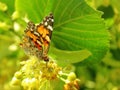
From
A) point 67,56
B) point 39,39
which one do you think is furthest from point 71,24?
point 39,39

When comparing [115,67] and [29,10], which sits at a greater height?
[29,10]

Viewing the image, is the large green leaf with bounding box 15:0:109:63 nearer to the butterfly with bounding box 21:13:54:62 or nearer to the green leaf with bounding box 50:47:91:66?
the green leaf with bounding box 50:47:91:66

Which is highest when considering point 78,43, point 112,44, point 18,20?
point 18,20

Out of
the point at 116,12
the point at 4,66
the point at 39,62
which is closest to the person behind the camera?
the point at 39,62

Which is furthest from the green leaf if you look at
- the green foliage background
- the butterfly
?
the butterfly

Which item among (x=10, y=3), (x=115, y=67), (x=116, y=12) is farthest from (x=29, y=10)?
(x=115, y=67)

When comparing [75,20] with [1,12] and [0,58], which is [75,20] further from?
[0,58]

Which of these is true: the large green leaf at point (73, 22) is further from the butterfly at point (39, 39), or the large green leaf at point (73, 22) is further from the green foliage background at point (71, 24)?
the butterfly at point (39, 39)
